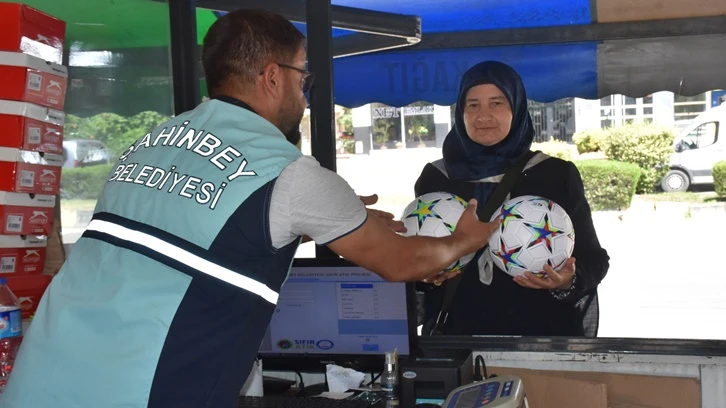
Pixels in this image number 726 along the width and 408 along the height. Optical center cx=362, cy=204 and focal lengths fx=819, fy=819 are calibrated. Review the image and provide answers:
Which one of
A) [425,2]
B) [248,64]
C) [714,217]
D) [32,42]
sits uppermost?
[425,2]

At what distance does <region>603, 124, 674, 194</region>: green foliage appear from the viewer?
12.9m

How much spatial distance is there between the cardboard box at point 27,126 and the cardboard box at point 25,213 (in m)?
0.18

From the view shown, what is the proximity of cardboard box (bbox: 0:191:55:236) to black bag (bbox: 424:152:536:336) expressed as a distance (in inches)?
59.7

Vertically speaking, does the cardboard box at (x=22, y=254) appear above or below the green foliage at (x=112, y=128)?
below

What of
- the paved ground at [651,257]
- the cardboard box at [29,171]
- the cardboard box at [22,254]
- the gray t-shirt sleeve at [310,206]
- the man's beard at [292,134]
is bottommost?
the paved ground at [651,257]

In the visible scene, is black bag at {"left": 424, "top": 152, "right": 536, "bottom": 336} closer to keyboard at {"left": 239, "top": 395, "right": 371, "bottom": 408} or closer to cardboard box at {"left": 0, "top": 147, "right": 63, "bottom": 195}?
keyboard at {"left": 239, "top": 395, "right": 371, "bottom": 408}

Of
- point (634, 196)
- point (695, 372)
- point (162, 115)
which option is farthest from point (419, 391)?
point (634, 196)

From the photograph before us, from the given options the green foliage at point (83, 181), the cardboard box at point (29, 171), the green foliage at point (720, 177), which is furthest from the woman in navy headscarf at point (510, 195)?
the green foliage at point (720, 177)

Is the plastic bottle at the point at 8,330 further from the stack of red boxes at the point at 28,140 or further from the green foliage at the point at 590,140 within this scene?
the green foliage at the point at 590,140

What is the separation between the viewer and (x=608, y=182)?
490 inches

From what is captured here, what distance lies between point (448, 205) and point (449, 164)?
1.44 ft

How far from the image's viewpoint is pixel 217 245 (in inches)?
62.5

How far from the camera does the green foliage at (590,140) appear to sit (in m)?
13.1

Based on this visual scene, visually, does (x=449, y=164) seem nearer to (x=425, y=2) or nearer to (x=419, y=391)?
(x=419, y=391)
